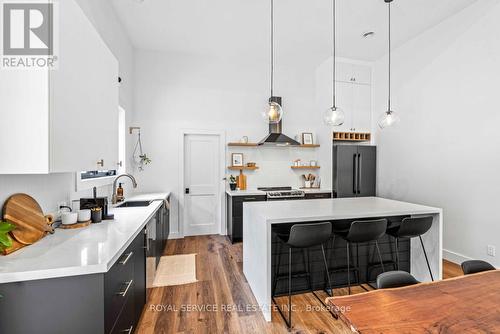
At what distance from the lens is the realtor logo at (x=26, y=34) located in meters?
1.17

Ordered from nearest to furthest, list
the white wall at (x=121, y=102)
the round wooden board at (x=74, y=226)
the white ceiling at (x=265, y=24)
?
the white wall at (x=121, y=102) < the round wooden board at (x=74, y=226) < the white ceiling at (x=265, y=24)

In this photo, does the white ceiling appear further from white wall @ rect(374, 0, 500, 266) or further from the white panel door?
the white panel door

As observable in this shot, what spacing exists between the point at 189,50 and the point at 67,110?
3.44m

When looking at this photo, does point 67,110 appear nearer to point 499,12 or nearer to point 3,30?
point 3,30

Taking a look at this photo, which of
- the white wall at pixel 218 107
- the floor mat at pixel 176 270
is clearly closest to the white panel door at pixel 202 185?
the white wall at pixel 218 107

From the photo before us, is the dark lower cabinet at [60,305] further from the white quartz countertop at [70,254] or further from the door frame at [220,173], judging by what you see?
the door frame at [220,173]

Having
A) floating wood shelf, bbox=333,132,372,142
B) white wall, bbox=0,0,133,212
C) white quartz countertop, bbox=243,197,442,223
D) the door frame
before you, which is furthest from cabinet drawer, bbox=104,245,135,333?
floating wood shelf, bbox=333,132,372,142

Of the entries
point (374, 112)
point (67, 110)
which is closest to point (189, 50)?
point (67, 110)

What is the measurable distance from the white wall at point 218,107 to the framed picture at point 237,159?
11 cm

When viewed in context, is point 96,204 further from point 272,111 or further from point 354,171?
point 354,171

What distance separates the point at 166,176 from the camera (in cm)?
437

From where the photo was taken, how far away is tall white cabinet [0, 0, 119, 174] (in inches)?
46.4

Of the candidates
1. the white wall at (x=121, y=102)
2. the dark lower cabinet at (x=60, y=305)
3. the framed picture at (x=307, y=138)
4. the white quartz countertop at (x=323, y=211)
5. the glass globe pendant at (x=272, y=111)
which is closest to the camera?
the dark lower cabinet at (x=60, y=305)

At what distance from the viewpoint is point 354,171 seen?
14.7ft
